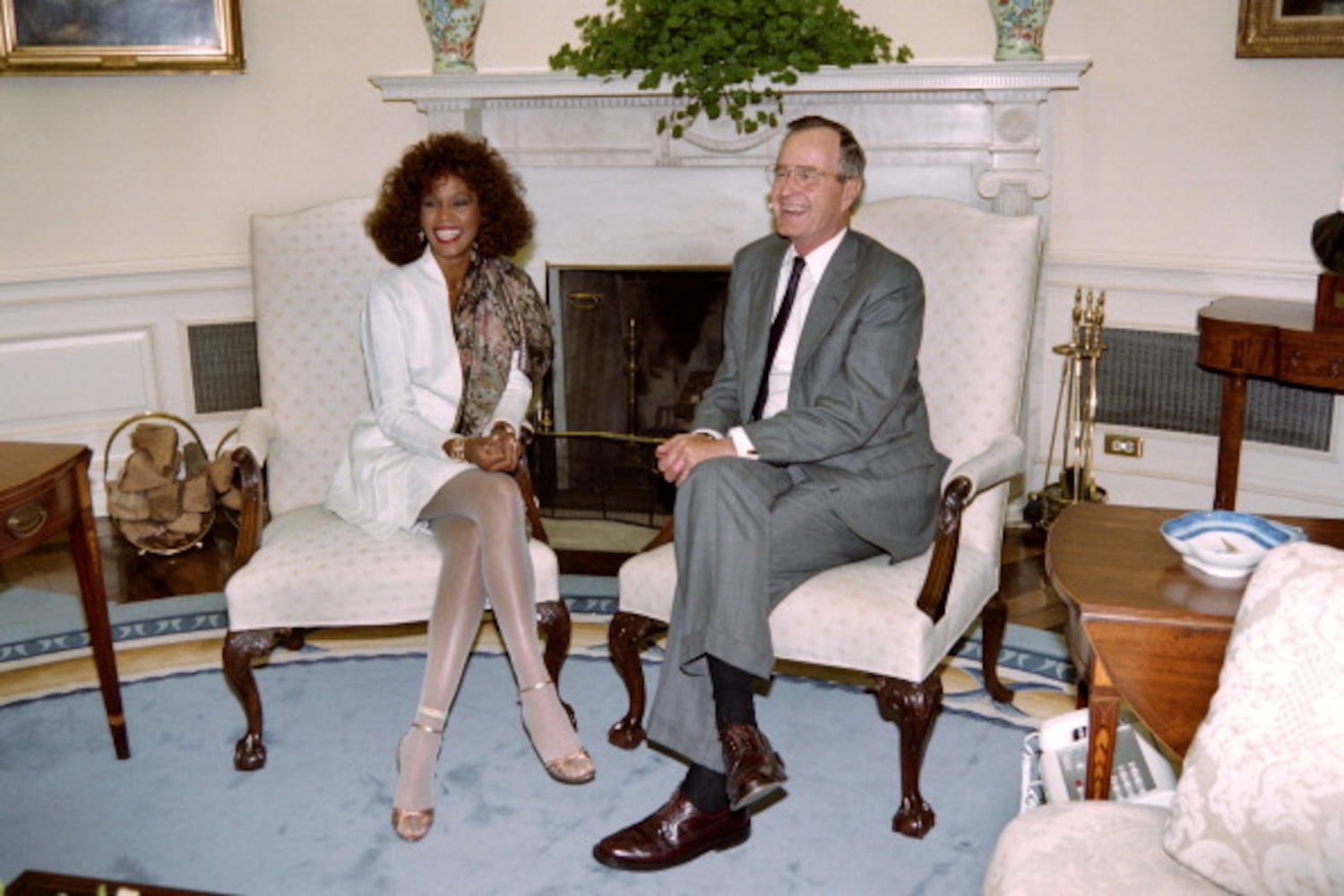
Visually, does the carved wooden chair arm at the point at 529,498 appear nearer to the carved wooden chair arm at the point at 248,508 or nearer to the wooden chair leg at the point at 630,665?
the wooden chair leg at the point at 630,665

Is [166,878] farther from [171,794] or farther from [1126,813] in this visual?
[1126,813]

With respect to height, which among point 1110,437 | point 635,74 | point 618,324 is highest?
point 635,74

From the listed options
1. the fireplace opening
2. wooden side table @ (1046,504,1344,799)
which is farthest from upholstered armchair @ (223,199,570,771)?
the fireplace opening

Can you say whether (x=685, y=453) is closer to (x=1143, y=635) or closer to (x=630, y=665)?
(x=630, y=665)

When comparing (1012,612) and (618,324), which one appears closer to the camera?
(1012,612)

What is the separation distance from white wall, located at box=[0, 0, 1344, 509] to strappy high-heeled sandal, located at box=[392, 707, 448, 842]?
2.64 metres

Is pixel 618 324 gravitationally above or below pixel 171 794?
above

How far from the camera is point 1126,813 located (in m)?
1.94

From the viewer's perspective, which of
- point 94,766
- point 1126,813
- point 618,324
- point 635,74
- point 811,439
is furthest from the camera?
point 618,324

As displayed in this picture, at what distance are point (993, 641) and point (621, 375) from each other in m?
2.19

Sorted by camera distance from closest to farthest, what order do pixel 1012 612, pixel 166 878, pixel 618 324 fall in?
pixel 166 878, pixel 1012 612, pixel 618 324

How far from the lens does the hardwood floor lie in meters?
3.95

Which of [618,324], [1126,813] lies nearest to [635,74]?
[618,324]

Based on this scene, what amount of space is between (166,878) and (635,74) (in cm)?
289
